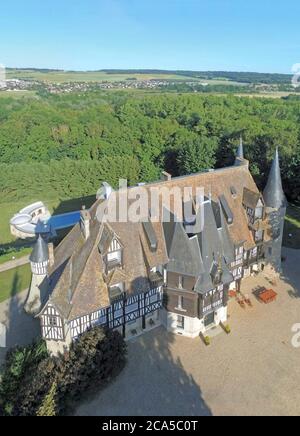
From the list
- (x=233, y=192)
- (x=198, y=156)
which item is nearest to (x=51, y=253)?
(x=233, y=192)

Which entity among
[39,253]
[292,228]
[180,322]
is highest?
[39,253]

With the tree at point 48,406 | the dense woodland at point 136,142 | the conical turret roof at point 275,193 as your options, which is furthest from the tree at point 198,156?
the tree at point 48,406

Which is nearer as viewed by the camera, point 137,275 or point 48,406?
point 48,406

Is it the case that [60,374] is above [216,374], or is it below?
above

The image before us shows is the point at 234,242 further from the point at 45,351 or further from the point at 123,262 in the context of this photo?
the point at 45,351

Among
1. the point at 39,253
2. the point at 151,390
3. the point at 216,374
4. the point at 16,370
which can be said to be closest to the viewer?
the point at 16,370

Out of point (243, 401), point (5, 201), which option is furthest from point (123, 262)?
point (5, 201)

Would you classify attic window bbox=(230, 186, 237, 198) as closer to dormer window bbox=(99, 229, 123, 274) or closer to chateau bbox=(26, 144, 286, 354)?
chateau bbox=(26, 144, 286, 354)

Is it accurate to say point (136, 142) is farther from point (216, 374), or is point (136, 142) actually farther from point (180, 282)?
point (216, 374)
